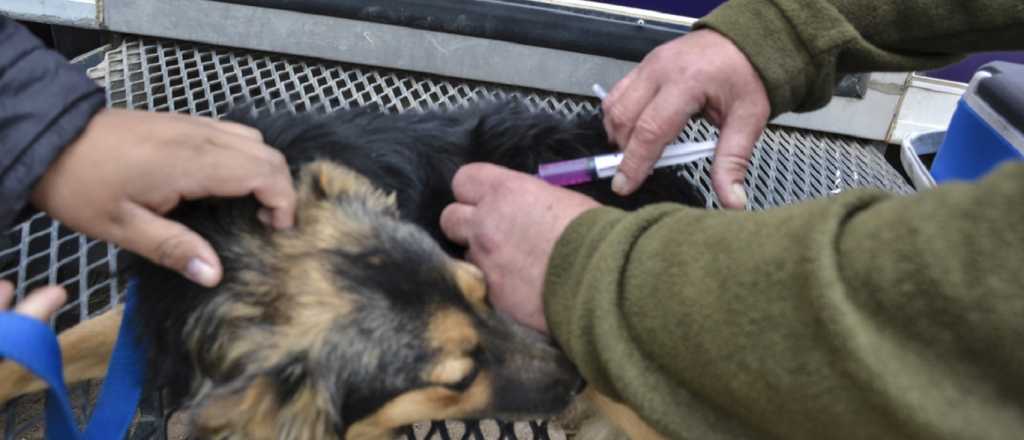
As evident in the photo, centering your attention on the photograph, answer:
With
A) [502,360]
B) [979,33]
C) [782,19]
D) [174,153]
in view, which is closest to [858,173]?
[979,33]

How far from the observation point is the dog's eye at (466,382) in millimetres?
1525

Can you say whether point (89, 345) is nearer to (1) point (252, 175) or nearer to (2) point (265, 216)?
(2) point (265, 216)

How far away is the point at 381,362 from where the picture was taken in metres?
1.49

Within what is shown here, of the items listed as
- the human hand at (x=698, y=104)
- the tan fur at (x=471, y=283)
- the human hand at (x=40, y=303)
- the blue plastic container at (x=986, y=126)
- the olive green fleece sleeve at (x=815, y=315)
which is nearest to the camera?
the olive green fleece sleeve at (x=815, y=315)

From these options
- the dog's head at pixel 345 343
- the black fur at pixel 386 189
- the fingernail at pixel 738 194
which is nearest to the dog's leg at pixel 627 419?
the dog's head at pixel 345 343

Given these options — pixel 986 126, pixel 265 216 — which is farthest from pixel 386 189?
pixel 986 126

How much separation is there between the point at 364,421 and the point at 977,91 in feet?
8.09

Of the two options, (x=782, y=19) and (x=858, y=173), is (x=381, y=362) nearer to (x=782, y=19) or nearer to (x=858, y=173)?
(x=782, y=19)

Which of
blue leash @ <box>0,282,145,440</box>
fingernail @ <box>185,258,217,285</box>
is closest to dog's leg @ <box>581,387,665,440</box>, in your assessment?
fingernail @ <box>185,258,217,285</box>

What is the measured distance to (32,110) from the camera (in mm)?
1243

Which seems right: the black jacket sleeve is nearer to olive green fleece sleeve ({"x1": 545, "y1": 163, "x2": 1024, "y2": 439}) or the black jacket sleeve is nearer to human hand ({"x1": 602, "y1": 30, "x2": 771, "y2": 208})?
olive green fleece sleeve ({"x1": 545, "y1": 163, "x2": 1024, "y2": 439})

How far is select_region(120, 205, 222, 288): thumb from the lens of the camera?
1.23 metres

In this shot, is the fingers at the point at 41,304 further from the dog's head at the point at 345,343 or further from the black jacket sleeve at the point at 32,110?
the dog's head at the point at 345,343

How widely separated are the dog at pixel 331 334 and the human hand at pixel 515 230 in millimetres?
57
